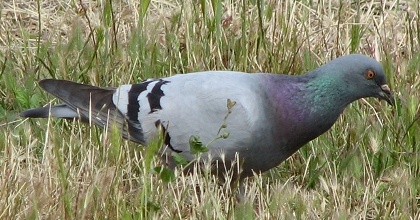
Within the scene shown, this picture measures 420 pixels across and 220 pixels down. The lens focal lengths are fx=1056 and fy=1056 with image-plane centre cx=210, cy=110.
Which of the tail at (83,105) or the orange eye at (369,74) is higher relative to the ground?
the orange eye at (369,74)

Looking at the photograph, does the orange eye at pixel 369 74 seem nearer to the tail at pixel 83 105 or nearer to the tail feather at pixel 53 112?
the tail at pixel 83 105

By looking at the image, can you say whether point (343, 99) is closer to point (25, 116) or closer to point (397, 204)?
point (397, 204)

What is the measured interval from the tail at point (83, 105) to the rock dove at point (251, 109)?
0.01 meters

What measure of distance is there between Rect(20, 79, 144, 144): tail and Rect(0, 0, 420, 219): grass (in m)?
0.07

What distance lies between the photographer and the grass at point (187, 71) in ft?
12.7

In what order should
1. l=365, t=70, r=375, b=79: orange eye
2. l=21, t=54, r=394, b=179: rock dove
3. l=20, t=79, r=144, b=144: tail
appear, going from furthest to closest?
l=20, t=79, r=144, b=144: tail
l=365, t=70, r=375, b=79: orange eye
l=21, t=54, r=394, b=179: rock dove

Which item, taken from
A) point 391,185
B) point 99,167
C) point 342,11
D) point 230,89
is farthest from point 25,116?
point 342,11

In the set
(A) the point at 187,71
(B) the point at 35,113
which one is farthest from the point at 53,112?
(A) the point at 187,71

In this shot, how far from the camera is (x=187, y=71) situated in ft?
18.3

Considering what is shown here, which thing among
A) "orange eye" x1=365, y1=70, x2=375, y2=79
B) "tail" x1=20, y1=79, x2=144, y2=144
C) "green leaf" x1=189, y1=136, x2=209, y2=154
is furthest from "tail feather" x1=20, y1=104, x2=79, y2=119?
"orange eye" x1=365, y1=70, x2=375, y2=79

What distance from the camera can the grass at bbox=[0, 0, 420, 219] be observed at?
3.86m

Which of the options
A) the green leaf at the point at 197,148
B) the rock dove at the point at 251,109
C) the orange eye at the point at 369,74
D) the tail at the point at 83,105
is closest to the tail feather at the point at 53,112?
the tail at the point at 83,105

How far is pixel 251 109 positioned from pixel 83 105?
844 mm

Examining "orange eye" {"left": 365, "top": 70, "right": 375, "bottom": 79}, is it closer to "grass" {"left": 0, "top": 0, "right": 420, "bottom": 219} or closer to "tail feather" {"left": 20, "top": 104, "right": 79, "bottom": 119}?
"grass" {"left": 0, "top": 0, "right": 420, "bottom": 219}
